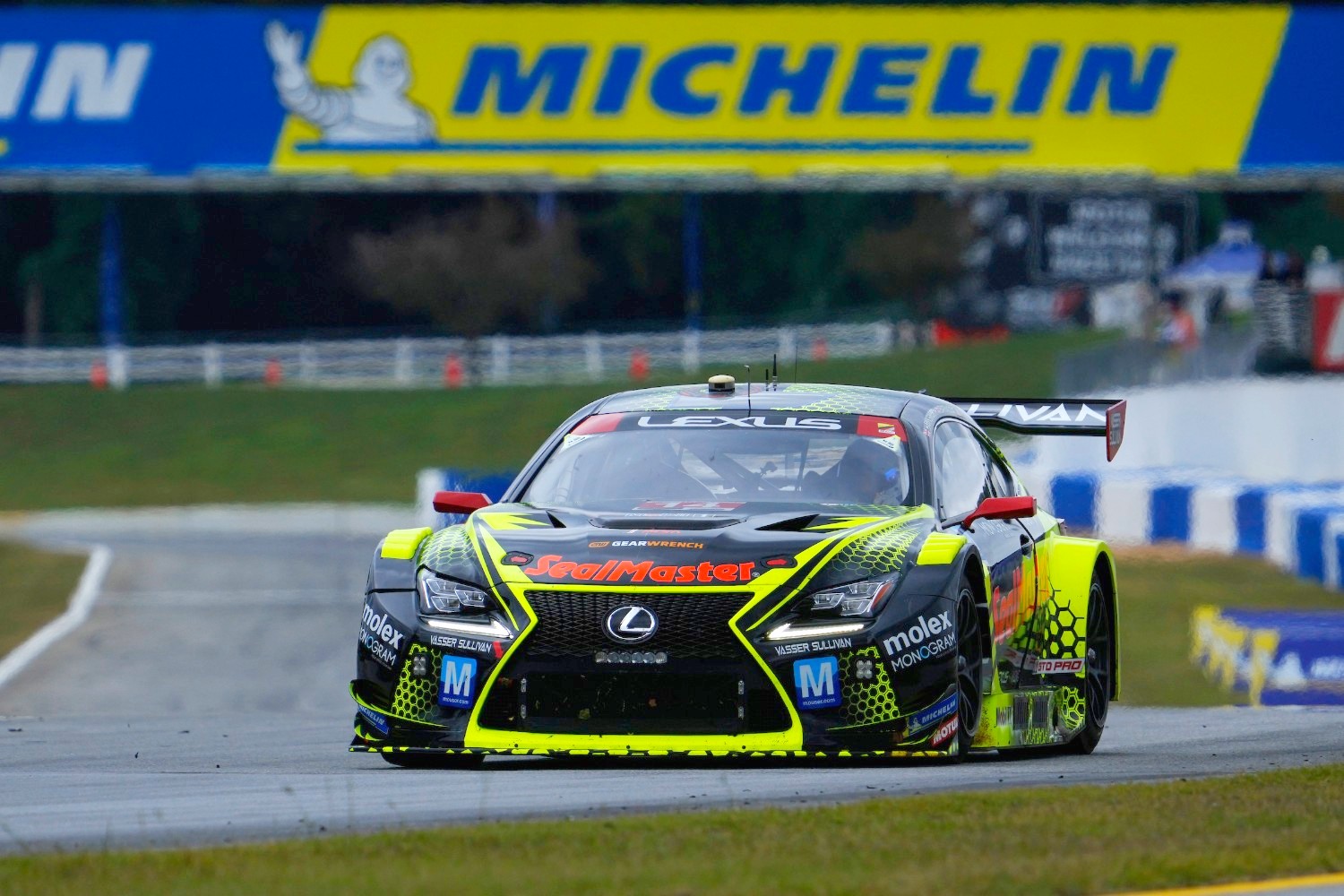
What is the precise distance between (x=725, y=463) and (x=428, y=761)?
1.57 m

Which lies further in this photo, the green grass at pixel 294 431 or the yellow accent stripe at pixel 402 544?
the green grass at pixel 294 431

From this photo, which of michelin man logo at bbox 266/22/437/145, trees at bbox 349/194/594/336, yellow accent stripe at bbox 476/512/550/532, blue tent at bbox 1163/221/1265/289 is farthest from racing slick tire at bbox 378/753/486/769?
trees at bbox 349/194/594/336

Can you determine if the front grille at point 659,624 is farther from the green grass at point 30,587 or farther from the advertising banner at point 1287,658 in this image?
the green grass at point 30,587

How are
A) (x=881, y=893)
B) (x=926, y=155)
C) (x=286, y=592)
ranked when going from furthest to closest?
(x=926, y=155), (x=286, y=592), (x=881, y=893)

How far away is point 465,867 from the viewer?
626 centimetres

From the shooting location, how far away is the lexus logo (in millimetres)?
8070

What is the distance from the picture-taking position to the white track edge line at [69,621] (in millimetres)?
20266

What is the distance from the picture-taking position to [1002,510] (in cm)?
912

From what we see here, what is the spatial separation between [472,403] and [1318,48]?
58.9 feet

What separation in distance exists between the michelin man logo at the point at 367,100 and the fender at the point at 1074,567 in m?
39.7

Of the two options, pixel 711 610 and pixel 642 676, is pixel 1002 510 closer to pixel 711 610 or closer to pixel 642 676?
pixel 711 610

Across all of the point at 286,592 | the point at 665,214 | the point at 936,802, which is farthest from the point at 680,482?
the point at 665,214

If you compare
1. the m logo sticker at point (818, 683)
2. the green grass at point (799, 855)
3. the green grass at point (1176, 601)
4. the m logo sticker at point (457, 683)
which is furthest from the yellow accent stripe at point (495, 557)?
the green grass at point (1176, 601)

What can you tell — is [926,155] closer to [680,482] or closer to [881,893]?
[680,482]
